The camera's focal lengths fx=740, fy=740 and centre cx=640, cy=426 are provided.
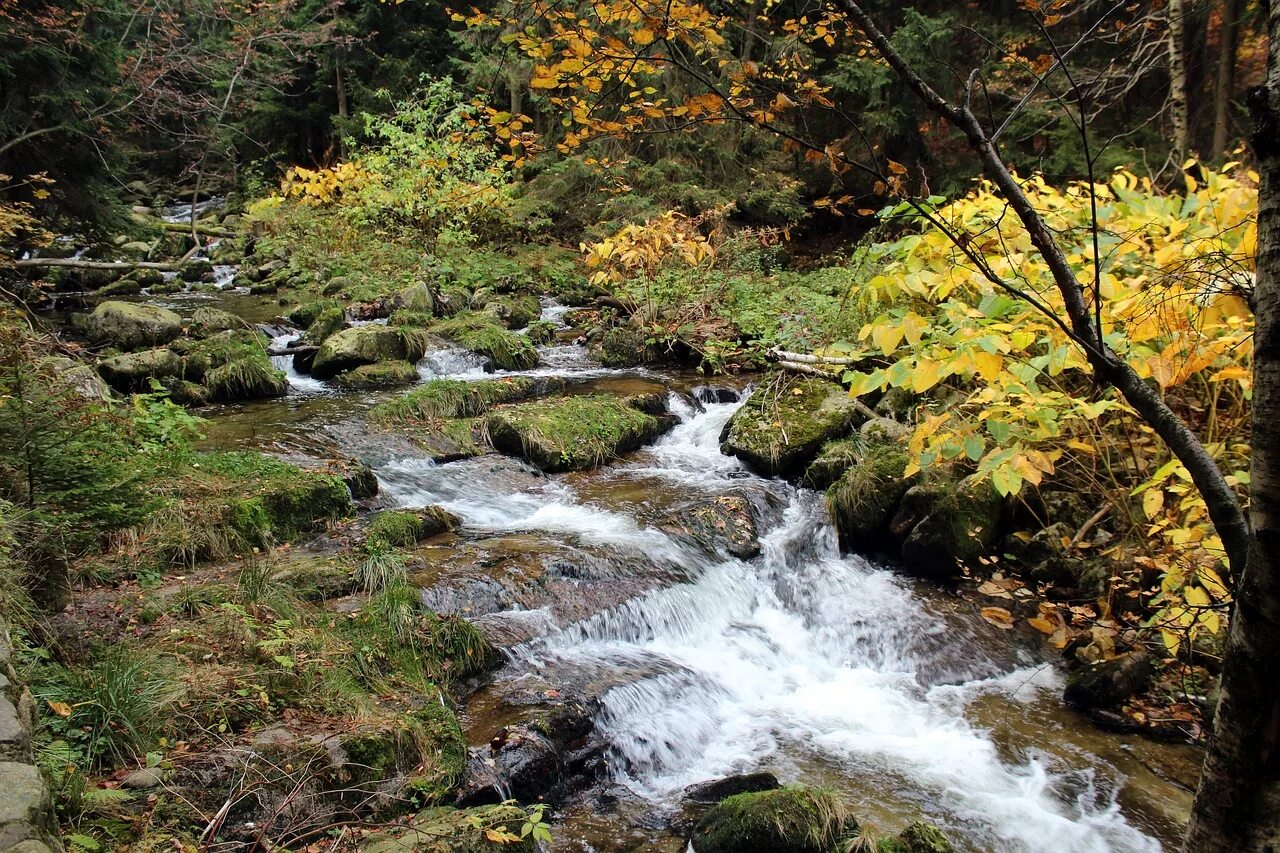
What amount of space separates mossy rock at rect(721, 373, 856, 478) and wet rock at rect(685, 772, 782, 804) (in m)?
4.21

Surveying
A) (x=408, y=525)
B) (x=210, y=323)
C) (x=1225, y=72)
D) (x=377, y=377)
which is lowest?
(x=408, y=525)

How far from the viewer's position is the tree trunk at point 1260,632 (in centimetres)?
155

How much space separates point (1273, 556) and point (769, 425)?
6561 mm

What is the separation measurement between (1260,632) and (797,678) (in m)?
3.92

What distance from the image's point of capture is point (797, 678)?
5355 millimetres

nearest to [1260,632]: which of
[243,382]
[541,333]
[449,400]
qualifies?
[449,400]

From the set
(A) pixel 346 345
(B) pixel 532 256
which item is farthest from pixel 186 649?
(B) pixel 532 256

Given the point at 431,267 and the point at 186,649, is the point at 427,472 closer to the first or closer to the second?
the point at 186,649

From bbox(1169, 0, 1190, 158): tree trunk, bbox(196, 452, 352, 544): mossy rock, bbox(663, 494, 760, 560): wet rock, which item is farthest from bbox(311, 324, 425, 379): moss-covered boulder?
bbox(1169, 0, 1190, 158): tree trunk

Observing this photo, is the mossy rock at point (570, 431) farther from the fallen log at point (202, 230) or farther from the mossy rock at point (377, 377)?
the fallen log at point (202, 230)

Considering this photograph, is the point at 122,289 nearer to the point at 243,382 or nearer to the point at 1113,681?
the point at 243,382

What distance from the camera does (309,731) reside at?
339 centimetres

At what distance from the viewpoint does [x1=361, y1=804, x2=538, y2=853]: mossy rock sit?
9.46 ft

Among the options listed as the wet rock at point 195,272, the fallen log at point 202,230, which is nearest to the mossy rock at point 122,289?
the wet rock at point 195,272
